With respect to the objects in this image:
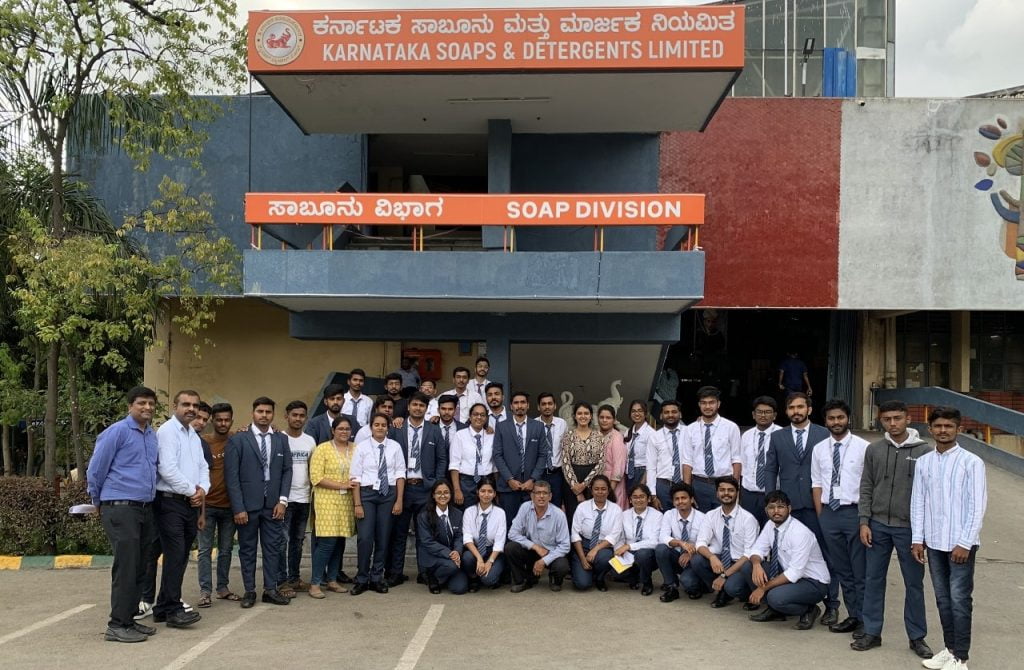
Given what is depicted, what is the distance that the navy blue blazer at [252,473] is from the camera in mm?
8328

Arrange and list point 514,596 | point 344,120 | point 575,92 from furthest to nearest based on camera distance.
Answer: point 344,120, point 575,92, point 514,596

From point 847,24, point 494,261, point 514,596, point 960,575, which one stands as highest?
point 847,24

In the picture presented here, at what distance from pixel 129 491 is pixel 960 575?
233 inches

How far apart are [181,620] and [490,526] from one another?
9.20 feet

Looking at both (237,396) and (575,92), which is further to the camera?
(237,396)

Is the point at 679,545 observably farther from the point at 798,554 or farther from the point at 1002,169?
the point at 1002,169

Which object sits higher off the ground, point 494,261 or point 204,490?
point 494,261

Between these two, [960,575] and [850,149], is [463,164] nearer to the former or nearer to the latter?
[850,149]

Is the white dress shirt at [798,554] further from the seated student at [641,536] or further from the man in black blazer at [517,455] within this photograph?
the man in black blazer at [517,455]

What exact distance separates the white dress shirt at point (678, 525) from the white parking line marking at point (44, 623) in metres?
5.04

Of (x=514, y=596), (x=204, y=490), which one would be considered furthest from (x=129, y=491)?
(x=514, y=596)

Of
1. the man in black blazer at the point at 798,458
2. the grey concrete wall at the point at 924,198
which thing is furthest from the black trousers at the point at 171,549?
the grey concrete wall at the point at 924,198

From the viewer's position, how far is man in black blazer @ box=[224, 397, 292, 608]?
8.35 metres

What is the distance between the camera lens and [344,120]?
14.4 metres
